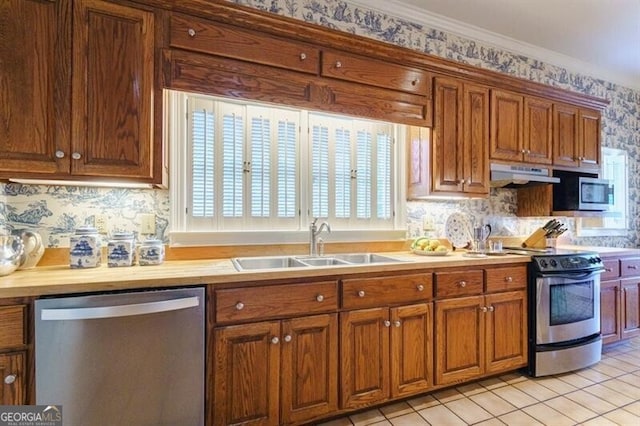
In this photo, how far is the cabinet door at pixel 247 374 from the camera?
64.5 inches

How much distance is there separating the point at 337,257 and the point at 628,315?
2.90 m

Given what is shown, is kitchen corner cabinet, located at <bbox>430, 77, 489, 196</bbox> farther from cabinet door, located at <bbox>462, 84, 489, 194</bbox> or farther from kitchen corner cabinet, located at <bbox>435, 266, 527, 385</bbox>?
kitchen corner cabinet, located at <bbox>435, 266, 527, 385</bbox>

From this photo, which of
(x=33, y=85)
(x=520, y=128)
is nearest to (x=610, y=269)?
(x=520, y=128)

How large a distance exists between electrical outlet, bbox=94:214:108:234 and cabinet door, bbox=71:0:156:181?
396mm

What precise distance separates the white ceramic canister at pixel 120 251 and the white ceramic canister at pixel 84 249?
62 mm

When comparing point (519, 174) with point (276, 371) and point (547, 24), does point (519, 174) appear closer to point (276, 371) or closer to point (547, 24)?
point (547, 24)

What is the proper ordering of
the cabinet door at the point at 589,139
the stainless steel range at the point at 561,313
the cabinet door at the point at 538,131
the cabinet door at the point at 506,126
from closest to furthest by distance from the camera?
the stainless steel range at the point at 561,313 < the cabinet door at the point at 506,126 < the cabinet door at the point at 538,131 < the cabinet door at the point at 589,139

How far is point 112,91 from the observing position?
1.69m

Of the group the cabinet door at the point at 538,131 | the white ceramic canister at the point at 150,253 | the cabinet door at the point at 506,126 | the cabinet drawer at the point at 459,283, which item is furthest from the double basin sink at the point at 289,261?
the cabinet door at the point at 538,131

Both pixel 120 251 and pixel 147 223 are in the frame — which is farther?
pixel 147 223

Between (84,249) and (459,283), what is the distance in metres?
2.27

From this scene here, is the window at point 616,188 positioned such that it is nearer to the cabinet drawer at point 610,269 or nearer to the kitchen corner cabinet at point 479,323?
the cabinet drawer at point 610,269

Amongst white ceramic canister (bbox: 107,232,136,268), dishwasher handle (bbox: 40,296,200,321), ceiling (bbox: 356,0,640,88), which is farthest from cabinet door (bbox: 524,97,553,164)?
white ceramic canister (bbox: 107,232,136,268)

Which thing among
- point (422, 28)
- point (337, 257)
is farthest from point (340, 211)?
point (422, 28)
